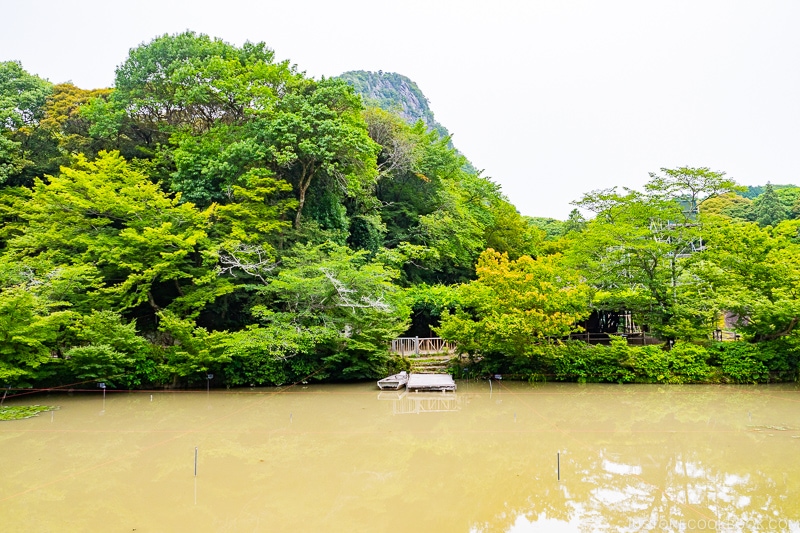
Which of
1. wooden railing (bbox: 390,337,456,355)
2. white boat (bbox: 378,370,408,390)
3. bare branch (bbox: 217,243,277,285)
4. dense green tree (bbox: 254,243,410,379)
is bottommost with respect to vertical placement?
white boat (bbox: 378,370,408,390)

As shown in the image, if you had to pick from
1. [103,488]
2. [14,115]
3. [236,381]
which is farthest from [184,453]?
[14,115]

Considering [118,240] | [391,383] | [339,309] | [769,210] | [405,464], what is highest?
[769,210]

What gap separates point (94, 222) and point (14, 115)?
305 inches

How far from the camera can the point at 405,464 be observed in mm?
7117

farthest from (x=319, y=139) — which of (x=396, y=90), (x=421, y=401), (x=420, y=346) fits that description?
(x=396, y=90)

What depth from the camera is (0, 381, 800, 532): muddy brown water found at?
5293mm

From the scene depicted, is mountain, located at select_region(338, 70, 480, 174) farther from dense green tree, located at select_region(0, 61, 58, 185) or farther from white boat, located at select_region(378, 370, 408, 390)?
white boat, located at select_region(378, 370, 408, 390)

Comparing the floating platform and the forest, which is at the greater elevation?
the forest

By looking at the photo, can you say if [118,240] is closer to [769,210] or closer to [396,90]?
[769,210]

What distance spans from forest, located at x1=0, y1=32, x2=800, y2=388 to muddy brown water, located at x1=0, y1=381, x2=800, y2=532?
5.51 feet

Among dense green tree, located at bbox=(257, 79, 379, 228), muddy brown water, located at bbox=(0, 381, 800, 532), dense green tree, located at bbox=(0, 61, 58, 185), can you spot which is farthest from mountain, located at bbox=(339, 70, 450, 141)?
muddy brown water, located at bbox=(0, 381, 800, 532)

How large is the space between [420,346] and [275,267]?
5279mm

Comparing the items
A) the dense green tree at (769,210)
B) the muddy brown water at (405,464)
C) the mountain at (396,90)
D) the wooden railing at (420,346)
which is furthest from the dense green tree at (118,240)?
the mountain at (396,90)

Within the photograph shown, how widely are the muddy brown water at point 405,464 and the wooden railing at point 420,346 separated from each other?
363cm
